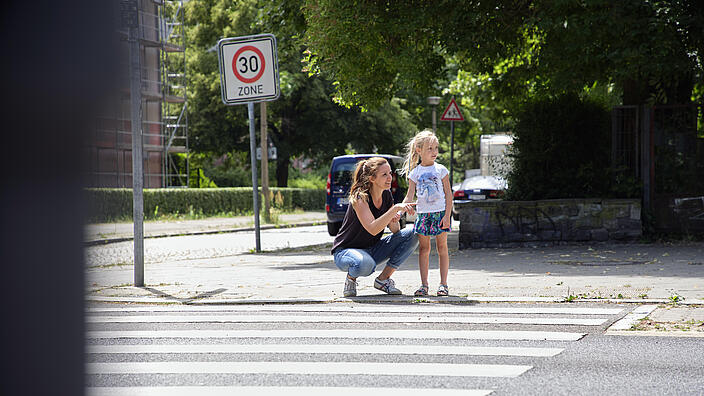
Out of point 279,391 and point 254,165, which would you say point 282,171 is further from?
point 279,391

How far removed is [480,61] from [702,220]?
4728mm

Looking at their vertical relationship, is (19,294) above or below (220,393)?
above

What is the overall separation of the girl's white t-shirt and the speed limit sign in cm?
610

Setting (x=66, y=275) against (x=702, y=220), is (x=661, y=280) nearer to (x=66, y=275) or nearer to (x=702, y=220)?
(x=702, y=220)

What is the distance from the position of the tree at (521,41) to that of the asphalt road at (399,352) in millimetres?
6700

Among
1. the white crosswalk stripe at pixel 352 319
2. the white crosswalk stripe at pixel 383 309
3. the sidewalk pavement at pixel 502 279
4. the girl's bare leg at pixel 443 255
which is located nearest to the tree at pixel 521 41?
the sidewalk pavement at pixel 502 279

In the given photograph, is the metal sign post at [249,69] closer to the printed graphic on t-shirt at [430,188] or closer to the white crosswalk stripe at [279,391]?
the printed graphic on t-shirt at [430,188]

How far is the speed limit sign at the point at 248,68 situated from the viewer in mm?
14125

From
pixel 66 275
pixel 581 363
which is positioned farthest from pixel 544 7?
pixel 66 275

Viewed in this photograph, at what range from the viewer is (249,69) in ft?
46.7

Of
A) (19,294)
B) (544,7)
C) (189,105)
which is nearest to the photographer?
(19,294)

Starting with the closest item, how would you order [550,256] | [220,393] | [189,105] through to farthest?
[220,393] < [550,256] < [189,105]

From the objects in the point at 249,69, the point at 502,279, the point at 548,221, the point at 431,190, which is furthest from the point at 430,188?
the point at 249,69

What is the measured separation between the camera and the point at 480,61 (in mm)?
15375
